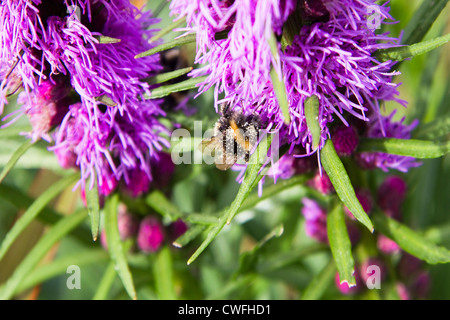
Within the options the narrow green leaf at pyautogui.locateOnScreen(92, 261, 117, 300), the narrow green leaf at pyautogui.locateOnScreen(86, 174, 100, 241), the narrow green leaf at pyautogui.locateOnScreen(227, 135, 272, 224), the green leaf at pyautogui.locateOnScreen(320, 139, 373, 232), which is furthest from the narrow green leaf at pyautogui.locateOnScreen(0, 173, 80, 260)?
the green leaf at pyautogui.locateOnScreen(320, 139, 373, 232)

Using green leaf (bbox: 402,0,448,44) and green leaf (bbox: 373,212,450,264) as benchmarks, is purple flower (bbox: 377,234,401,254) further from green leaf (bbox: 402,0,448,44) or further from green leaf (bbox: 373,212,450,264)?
green leaf (bbox: 402,0,448,44)

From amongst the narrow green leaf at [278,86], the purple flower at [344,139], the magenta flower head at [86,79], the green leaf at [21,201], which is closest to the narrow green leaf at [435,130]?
the purple flower at [344,139]

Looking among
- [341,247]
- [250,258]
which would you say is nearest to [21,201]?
[250,258]

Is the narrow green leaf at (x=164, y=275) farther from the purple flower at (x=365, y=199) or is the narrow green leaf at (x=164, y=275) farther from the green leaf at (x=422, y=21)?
the green leaf at (x=422, y=21)

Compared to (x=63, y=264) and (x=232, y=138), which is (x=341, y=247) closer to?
(x=232, y=138)
